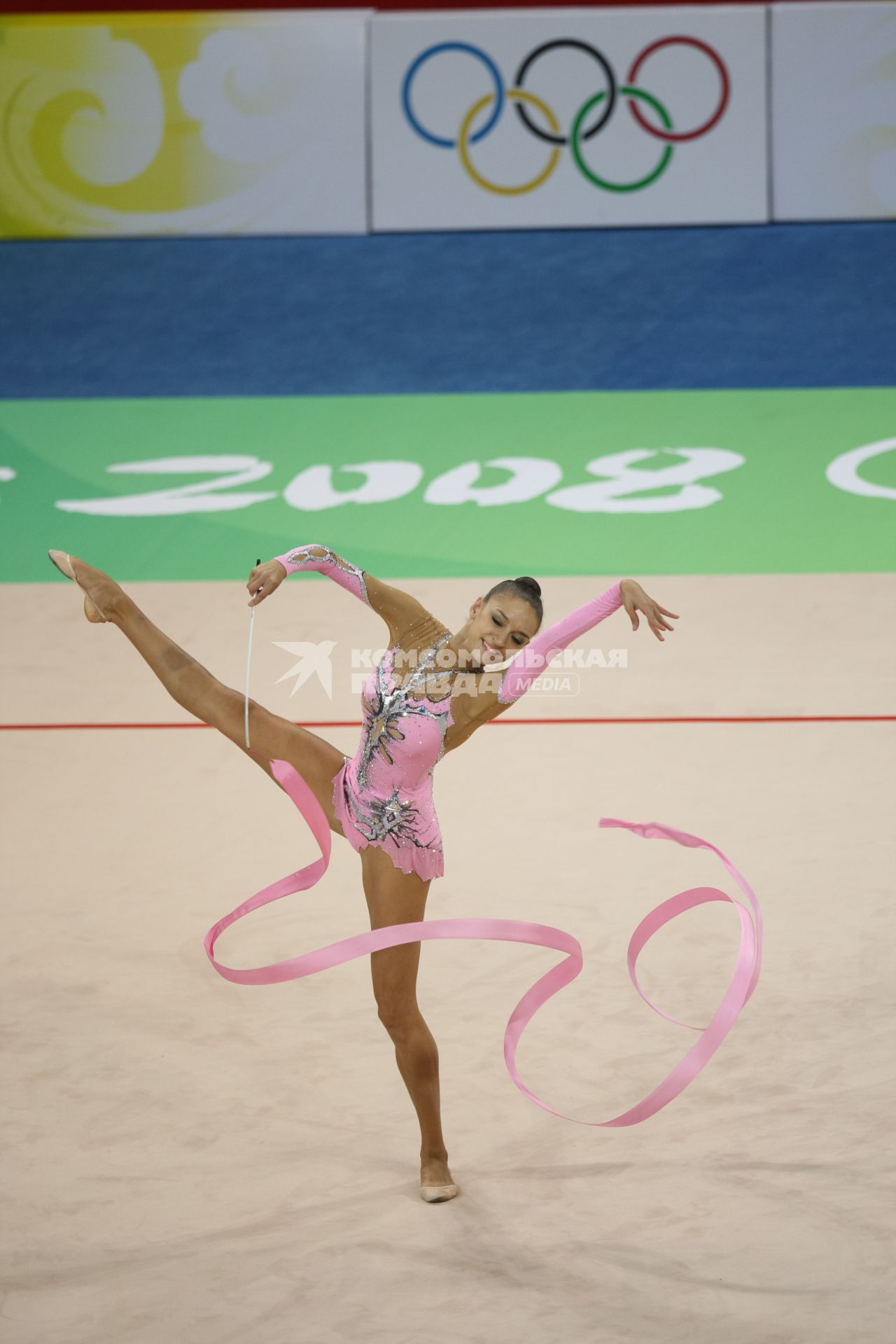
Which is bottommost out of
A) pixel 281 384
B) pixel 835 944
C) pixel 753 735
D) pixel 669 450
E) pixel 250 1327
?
pixel 250 1327

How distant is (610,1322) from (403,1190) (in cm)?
64

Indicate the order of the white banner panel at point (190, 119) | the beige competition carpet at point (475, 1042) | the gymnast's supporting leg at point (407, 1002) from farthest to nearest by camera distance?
the white banner panel at point (190, 119) < the gymnast's supporting leg at point (407, 1002) < the beige competition carpet at point (475, 1042)

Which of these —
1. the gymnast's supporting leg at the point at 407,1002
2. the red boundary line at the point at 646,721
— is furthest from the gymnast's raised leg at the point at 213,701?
the red boundary line at the point at 646,721

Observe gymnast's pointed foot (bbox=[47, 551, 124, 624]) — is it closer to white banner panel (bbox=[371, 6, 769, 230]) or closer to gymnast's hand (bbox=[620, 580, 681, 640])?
gymnast's hand (bbox=[620, 580, 681, 640])

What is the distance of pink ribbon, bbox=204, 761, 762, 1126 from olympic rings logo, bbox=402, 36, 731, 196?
302 inches

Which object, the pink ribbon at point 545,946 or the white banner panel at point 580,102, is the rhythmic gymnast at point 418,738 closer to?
the pink ribbon at point 545,946

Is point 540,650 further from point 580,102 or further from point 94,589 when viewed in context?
point 580,102

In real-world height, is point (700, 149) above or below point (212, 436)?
above

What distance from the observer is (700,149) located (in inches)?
Result: 411

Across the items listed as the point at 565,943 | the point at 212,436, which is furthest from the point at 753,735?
the point at 212,436

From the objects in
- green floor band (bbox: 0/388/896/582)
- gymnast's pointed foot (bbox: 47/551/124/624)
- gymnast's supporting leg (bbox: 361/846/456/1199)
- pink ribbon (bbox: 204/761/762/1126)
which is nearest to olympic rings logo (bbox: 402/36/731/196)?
green floor band (bbox: 0/388/896/582)

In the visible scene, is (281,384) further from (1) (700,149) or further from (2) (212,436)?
(1) (700,149)

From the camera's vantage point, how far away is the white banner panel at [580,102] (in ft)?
33.8

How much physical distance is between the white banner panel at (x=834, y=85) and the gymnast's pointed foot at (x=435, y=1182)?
28.2ft
